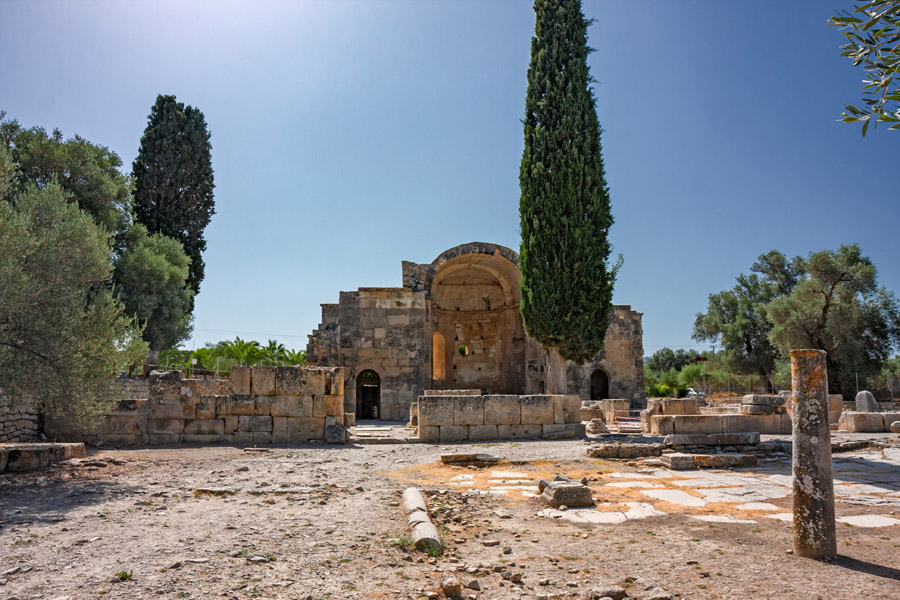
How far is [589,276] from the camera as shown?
712 inches

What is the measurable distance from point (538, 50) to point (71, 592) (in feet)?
66.6

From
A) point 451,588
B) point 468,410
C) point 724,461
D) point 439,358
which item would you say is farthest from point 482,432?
point 439,358

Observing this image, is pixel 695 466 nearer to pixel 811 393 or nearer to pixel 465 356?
pixel 811 393

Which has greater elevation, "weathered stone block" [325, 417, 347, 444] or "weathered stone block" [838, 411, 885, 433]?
"weathered stone block" [325, 417, 347, 444]

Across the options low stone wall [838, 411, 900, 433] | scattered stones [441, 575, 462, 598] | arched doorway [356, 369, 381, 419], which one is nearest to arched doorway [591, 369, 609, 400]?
arched doorway [356, 369, 381, 419]

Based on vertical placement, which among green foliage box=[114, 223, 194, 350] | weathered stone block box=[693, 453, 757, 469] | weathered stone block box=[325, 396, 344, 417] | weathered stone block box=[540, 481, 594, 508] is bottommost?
weathered stone block box=[693, 453, 757, 469]

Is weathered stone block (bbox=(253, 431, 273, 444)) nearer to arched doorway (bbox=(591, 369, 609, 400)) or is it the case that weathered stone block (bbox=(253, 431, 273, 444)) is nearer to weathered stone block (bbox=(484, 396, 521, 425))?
weathered stone block (bbox=(484, 396, 521, 425))

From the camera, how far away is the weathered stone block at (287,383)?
40.7ft

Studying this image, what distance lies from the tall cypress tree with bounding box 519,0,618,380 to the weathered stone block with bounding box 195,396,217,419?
33.9ft

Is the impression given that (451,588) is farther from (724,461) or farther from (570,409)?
(570,409)

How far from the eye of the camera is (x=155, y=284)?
2466 centimetres

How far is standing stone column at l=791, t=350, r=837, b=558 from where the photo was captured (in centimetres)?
430

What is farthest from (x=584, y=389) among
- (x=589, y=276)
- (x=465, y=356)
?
(x=589, y=276)

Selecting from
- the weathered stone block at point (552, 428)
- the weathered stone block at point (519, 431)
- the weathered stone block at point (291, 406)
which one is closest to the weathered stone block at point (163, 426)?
the weathered stone block at point (291, 406)
